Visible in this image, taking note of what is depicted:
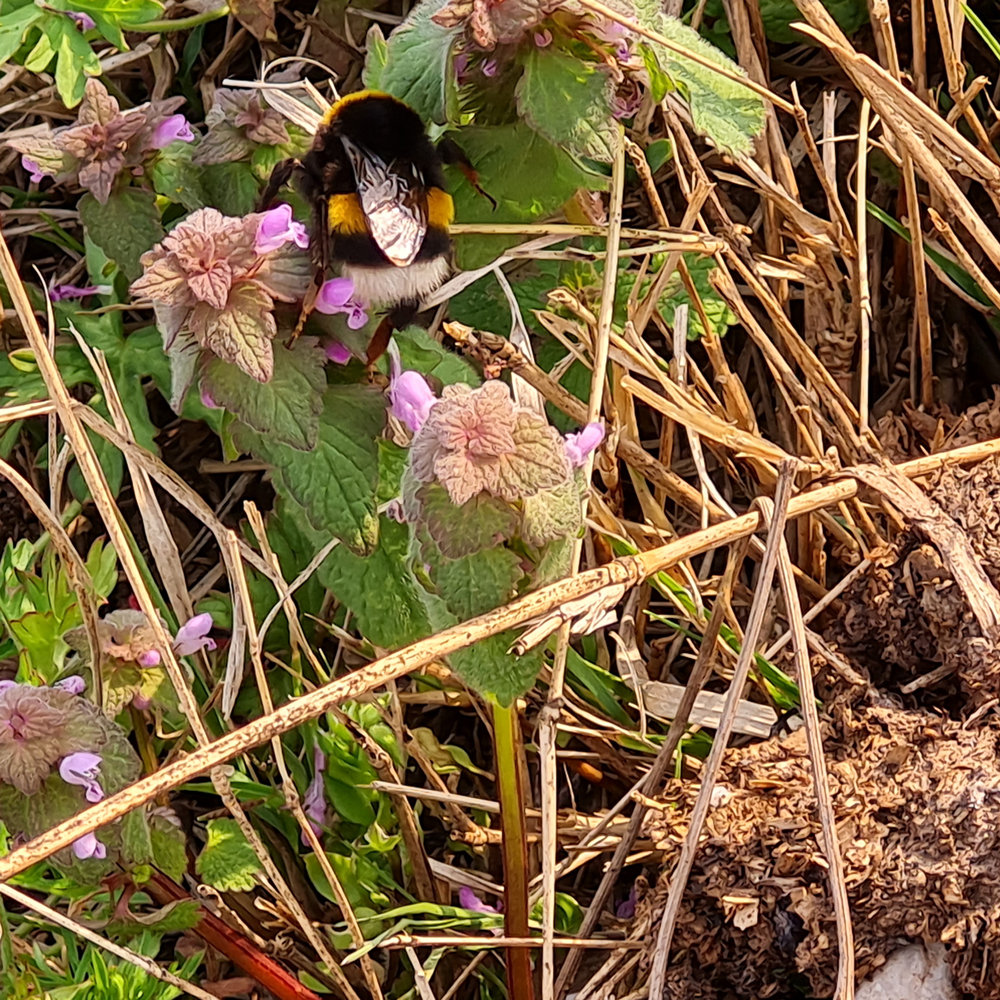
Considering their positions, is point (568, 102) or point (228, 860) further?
point (228, 860)

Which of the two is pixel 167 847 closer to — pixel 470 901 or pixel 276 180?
pixel 470 901

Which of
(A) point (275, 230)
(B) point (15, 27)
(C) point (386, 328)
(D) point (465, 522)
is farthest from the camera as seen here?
(B) point (15, 27)

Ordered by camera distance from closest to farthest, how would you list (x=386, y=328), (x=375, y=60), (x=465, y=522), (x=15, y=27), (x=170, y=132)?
(x=465, y=522) < (x=386, y=328) < (x=170, y=132) < (x=375, y=60) < (x=15, y=27)

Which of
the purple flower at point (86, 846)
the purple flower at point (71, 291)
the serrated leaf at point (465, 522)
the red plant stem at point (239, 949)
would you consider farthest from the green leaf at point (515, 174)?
the red plant stem at point (239, 949)

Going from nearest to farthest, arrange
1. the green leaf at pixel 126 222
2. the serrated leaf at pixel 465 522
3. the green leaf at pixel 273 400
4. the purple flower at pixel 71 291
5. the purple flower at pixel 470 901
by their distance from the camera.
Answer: the serrated leaf at pixel 465 522 → the green leaf at pixel 273 400 → the green leaf at pixel 126 222 → the purple flower at pixel 470 901 → the purple flower at pixel 71 291

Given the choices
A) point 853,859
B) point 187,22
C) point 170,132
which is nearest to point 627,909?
point 853,859

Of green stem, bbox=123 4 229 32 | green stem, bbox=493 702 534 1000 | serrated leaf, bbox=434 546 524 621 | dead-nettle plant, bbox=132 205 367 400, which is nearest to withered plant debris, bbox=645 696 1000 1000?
green stem, bbox=493 702 534 1000

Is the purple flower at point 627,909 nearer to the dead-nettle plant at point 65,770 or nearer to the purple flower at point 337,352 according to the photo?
the dead-nettle plant at point 65,770
